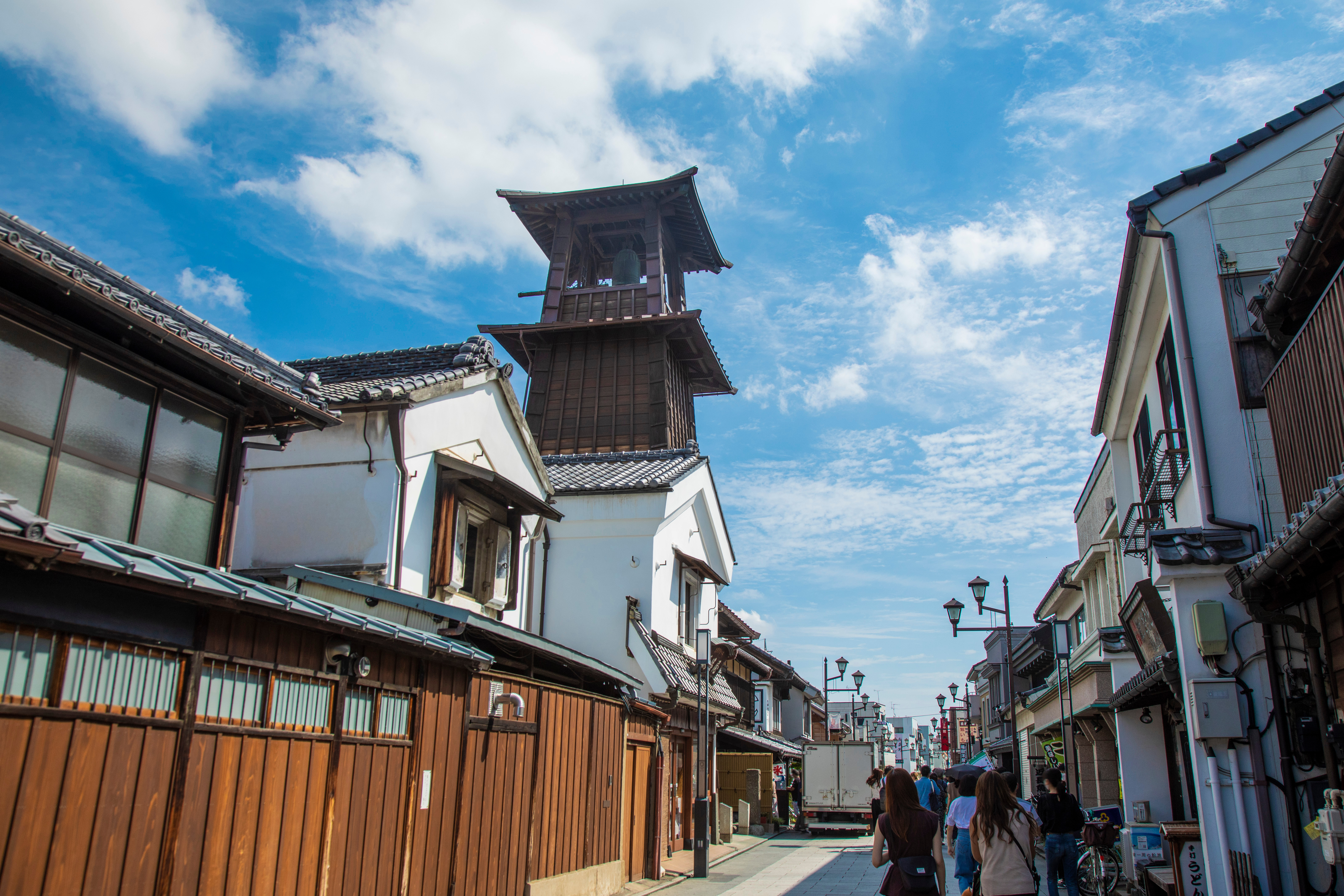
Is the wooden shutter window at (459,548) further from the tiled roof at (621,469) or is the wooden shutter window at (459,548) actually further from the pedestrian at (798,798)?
the pedestrian at (798,798)

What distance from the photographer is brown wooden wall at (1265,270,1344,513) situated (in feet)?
23.6

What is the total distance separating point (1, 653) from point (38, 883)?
4.79ft

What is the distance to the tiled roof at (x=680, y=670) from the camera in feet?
63.2

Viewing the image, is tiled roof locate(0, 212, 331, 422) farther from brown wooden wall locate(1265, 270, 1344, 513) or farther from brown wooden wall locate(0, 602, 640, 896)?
brown wooden wall locate(1265, 270, 1344, 513)

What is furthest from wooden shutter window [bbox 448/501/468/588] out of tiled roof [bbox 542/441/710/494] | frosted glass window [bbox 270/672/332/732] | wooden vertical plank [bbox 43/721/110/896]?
wooden vertical plank [bbox 43/721/110/896]

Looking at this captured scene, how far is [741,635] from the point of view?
36.0 m

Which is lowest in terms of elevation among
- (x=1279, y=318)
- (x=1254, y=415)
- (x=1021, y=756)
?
(x=1021, y=756)

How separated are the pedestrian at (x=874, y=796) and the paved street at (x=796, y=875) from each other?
100cm

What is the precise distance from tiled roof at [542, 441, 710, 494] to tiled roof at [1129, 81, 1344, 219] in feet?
38.1

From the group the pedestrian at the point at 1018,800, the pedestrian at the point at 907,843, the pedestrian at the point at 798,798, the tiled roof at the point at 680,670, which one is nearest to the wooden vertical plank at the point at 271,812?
the pedestrian at the point at 907,843

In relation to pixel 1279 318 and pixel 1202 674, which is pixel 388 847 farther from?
pixel 1279 318

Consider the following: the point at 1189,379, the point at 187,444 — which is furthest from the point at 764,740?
the point at 187,444

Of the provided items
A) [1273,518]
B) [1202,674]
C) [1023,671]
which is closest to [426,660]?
[1202,674]

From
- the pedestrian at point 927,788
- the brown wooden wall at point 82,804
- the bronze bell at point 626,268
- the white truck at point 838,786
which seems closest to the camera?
the brown wooden wall at point 82,804
